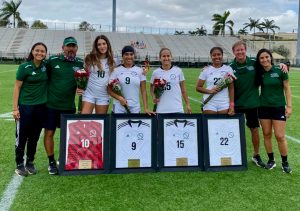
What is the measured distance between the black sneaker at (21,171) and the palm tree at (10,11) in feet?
228

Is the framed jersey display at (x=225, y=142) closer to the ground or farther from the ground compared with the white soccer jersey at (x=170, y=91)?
closer to the ground

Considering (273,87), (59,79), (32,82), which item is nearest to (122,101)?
(59,79)

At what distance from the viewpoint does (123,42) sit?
61281 mm

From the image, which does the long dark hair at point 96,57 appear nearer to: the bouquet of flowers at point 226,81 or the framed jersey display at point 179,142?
the framed jersey display at point 179,142

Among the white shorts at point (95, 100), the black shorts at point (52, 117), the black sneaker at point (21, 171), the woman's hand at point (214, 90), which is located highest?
the woman's hand at point (214, 90)

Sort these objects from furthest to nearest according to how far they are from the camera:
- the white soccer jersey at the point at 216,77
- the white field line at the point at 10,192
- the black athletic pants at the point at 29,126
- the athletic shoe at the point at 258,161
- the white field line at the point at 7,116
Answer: the white field line at the point at 7,116
the athletic shoe at the point at 258,161
the white soccer jersey at the point at 216,77
the black athletic pants at the point at 29,126
the white field line at the point at 10,192

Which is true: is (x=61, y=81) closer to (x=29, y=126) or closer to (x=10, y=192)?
(x=29, y=126)

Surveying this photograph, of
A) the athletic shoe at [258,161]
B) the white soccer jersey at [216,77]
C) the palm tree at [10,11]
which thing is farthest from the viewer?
the palm tree at [10,11]

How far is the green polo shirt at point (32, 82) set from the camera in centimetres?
509

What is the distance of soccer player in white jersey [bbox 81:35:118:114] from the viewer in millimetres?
5430

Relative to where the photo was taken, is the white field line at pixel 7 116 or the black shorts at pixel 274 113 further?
the white field line at pixel 7 116

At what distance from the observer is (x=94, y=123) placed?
213 inches

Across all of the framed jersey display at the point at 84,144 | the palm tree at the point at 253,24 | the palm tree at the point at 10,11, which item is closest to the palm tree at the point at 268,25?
the palm tree at the point at 253,24

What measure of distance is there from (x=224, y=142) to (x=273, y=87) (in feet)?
3.40
